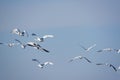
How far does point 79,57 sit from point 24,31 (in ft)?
15.0

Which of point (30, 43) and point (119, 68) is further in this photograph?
point (119, 68)

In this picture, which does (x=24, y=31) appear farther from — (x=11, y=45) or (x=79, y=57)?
(x=79, y=57)

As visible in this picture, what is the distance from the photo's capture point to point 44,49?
25.3 meters

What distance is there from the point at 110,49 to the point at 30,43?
6.09m

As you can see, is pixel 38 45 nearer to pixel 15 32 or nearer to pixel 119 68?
pixel 15 32

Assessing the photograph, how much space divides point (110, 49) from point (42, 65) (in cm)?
508

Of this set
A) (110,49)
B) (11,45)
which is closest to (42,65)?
(11,45)

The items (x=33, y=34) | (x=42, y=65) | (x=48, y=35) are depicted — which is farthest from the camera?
(x=42, y=65)

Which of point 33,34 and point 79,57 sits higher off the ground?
point 33,34

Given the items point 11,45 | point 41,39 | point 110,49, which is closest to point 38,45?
point 41,39

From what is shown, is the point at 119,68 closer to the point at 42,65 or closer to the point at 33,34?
the point at 42,65

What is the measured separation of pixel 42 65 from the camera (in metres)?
28.0

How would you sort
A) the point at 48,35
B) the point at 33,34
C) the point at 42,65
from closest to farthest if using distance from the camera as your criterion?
Answer: the point at 33,34 → the point at 48,35 → the point at 42,65

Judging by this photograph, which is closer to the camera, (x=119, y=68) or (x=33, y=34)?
(x=33, y=34)
